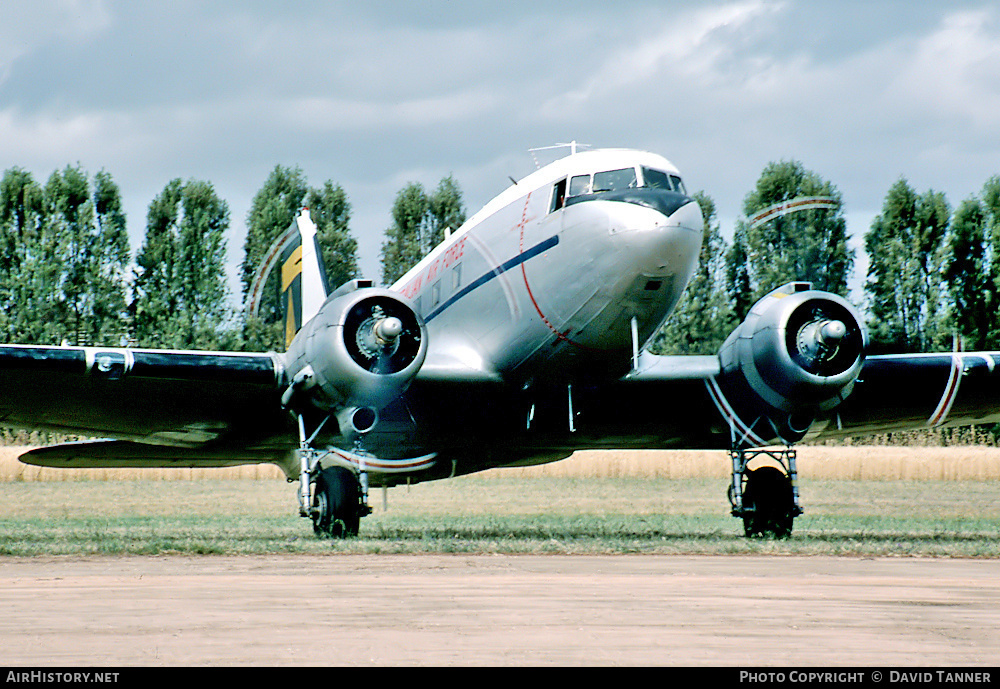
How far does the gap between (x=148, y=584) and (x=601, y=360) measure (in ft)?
25.1

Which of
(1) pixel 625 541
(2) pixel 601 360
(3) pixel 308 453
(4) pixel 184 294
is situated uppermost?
(4) pixel 184 294

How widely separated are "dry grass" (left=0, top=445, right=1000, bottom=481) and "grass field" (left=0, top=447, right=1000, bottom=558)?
6 cm

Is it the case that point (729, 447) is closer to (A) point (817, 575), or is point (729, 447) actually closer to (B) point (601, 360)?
(B) point (601, 360)

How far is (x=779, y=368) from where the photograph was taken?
16.0 metres

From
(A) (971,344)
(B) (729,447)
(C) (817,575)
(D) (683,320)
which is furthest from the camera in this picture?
(D) (683,320)

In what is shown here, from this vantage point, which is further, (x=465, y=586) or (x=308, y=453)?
(x=308, y=453)

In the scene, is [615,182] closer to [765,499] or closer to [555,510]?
[765,499]

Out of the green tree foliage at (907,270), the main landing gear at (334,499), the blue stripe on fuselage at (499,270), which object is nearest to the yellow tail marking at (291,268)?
the blue stripe on fuselage at (499,270)

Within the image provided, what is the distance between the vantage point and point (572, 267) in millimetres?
15391

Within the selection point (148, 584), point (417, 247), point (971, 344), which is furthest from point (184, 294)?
point (148, 584)

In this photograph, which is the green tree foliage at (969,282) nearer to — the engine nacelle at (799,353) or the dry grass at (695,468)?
the dry grass at (695,468)

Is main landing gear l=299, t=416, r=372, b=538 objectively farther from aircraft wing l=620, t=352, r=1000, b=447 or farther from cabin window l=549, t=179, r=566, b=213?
cabin window l=549, t=179, r=566, b=213

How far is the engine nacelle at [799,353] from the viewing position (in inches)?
624

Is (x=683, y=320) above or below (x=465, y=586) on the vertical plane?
above
